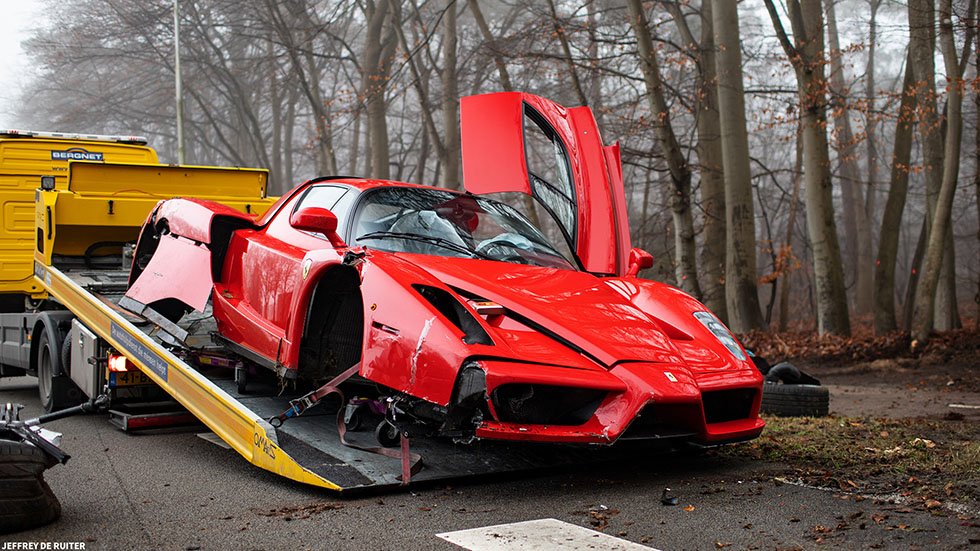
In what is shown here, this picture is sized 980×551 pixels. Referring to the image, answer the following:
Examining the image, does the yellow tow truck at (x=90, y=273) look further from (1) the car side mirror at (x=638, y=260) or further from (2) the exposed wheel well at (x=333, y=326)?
(1) the car side mirror at (x=638, y=260)

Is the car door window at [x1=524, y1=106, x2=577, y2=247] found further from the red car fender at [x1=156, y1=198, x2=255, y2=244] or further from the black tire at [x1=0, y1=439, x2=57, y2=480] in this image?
the black tire at [x1=0, y1=439, x2=57, y2=480]

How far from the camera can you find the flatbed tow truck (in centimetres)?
519

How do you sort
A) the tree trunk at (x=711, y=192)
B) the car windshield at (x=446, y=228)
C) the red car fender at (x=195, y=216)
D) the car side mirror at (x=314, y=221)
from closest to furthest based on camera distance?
the car side mirror at (x=314, y=221)
the car windshield at (x=446, y=228)
the red car fender at (x=195, y=216)
the tree trunk at (x=711, y=192)

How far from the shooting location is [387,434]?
5320 mm

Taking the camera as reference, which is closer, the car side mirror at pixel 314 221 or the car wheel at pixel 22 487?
the car wheel at pixel 22 487

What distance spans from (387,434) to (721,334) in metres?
2.17

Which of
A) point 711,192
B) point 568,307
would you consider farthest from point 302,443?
point 711,192

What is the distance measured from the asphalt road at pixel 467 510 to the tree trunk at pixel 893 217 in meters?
12.9

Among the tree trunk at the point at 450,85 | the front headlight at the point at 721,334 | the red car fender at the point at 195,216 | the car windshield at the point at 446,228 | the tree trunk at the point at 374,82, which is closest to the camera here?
the front headlight at the point at 721,334

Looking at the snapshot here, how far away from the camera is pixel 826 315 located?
51.5ft

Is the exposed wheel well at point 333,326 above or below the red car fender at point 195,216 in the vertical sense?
below

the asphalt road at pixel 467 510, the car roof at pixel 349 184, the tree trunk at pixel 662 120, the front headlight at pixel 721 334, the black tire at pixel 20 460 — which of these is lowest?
the asphalt road at pixel 467 510

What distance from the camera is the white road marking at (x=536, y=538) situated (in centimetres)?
373

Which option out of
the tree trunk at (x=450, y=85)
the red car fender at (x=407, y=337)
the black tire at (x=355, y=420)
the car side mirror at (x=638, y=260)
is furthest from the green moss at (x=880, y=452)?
the tree trunk at (x=450, y=85)
